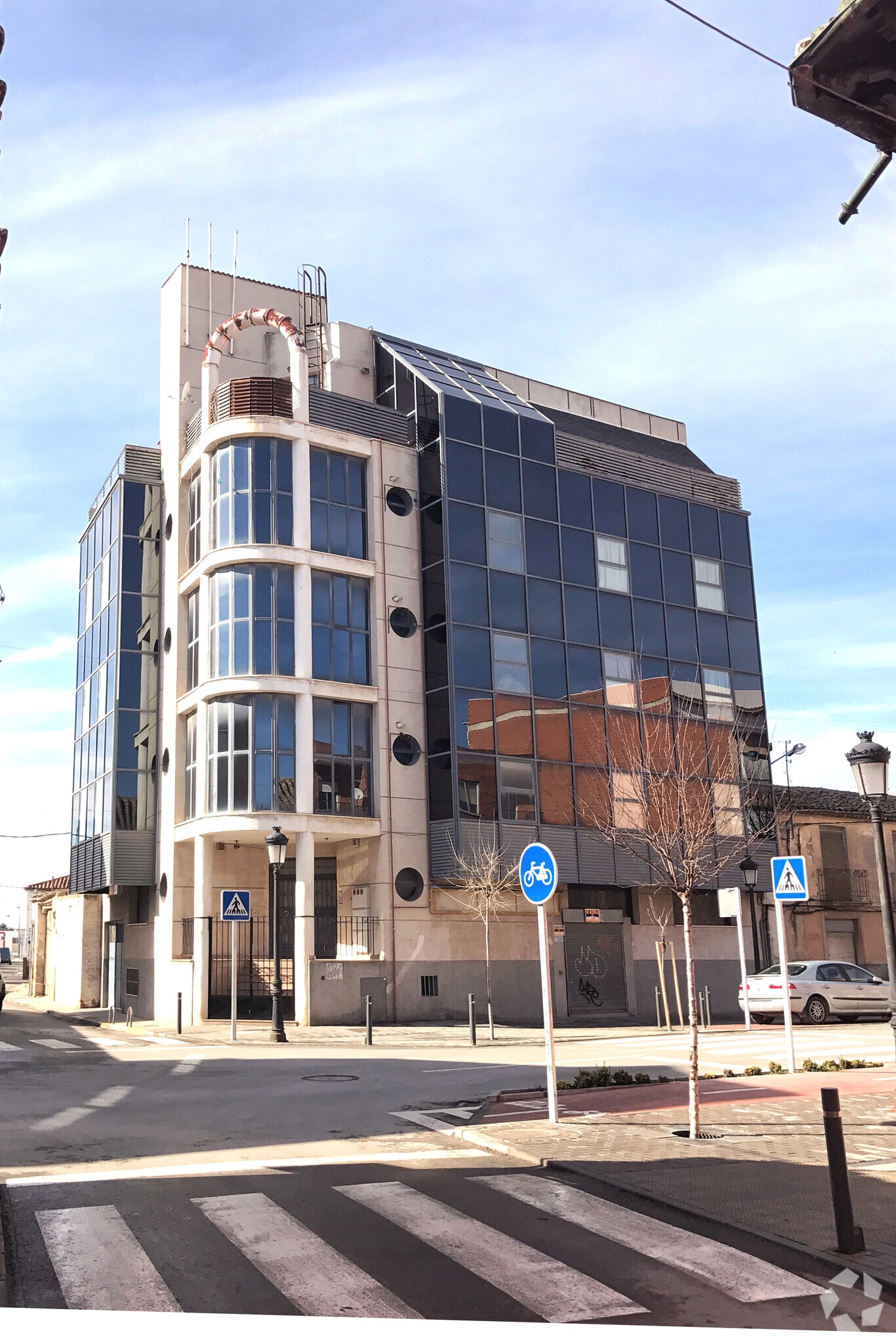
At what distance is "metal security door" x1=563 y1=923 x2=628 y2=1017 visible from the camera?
35.6 meters

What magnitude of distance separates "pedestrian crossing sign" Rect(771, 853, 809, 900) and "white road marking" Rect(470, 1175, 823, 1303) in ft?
25.0

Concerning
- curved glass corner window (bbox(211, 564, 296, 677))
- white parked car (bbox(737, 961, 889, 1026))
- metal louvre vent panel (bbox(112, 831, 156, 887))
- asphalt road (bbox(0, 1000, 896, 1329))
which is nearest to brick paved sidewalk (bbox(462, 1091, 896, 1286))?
asphalt road (bbox(0, 1000, 896, 1329))

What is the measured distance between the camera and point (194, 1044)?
23312 mm

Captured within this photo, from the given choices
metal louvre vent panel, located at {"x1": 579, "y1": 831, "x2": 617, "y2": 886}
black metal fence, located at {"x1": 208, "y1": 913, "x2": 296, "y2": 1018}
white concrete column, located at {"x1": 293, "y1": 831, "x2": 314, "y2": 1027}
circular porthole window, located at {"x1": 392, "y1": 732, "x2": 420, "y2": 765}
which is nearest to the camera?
white concrete column, located at {"x1": 293, "y1": 831, "x2": 314, "y2": 1027}

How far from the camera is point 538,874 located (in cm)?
1192

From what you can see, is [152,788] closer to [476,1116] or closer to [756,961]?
[756,961]

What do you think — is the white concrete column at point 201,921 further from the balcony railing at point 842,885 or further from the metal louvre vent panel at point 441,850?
the balcony railing at point 842,885

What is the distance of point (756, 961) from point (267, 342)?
26432 mm

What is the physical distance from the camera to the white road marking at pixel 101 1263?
5.98 m

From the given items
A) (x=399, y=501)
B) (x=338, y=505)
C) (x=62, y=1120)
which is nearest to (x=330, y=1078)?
(x=62, y=1120)

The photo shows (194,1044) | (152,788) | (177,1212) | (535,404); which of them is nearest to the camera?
(177,1212)

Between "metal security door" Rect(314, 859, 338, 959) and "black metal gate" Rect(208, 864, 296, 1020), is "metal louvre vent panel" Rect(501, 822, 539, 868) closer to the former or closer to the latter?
"metal security door" Rect(314, 859, 338, 959)

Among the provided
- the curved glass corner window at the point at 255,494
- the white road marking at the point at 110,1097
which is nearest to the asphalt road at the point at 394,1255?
the white road marking at the point at 110,1097

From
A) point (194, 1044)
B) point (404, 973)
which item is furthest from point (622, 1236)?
point (404, 973)
